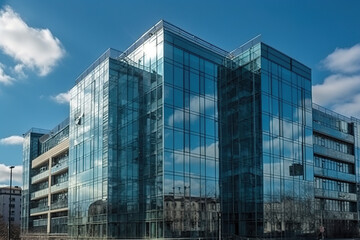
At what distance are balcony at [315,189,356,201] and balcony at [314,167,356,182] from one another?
7.28ft

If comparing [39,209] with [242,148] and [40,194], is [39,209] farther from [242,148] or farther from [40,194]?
[242,148]

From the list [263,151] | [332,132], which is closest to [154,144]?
[263,151]

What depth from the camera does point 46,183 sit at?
244 feet

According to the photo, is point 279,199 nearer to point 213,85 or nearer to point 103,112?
point 213,85

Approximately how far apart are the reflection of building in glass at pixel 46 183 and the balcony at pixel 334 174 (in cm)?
3583

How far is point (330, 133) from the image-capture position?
61969mm

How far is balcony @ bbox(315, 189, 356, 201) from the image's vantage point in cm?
5963

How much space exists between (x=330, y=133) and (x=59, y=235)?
134 feet

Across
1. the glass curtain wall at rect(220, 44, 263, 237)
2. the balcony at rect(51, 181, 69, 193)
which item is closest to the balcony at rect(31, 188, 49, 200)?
the balcony at rect(51, 181, 69, 193)

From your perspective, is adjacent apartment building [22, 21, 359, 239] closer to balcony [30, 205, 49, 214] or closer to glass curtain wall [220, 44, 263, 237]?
glass curtain wall [220, 44, 263, 237]

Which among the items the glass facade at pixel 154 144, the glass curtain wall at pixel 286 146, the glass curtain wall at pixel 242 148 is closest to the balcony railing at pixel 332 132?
the glass curtain wall at pixel 286 146

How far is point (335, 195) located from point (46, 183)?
158 feet

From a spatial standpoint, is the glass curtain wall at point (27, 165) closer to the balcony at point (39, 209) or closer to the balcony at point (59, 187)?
the balcony at point (39, 209)

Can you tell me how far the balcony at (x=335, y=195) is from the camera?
59631 millimetres
